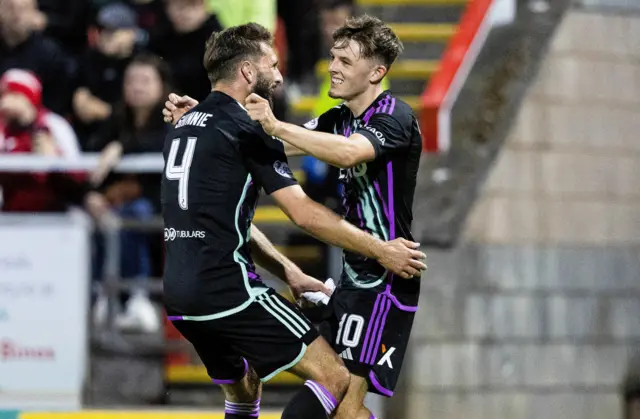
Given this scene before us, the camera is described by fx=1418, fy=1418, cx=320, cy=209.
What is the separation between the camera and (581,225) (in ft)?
31.4

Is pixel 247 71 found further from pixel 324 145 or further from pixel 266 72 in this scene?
pixel 324 145

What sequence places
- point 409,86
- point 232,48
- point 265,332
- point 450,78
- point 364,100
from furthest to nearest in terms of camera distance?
point 409,86 < point 450,78 < point 364,100 < point 232,48 < point 265,332

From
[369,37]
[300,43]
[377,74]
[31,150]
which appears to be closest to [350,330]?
[377,74]

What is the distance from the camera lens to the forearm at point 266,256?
6.36m

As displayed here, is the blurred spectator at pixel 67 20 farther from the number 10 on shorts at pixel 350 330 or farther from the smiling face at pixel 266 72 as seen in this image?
the number 10 on shorts at pixel 350 330

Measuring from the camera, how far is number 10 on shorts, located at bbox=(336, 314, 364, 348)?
6.03m

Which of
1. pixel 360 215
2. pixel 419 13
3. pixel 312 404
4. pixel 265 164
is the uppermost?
pixel 265 164

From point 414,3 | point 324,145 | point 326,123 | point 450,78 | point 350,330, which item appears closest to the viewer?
point 324,145

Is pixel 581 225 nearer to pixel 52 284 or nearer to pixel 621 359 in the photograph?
pixel 621 359

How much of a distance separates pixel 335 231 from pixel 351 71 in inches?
Result: 29.1

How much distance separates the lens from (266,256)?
6.39 metres

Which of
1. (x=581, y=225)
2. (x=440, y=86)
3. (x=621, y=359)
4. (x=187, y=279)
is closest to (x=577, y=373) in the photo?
(x=621, y=359)

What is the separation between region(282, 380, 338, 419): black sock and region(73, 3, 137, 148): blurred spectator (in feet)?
13.9

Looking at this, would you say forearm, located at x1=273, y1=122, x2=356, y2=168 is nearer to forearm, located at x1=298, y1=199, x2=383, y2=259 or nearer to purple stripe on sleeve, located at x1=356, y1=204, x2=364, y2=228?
forearm, located at x1=298, y1=199, x2=383, y2=259
